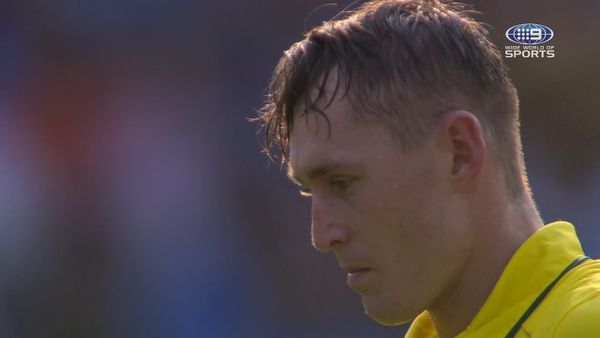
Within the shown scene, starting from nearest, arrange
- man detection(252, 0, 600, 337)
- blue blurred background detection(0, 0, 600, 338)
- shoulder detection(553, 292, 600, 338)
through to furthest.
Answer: shoulder detection(553, 292, 600, 338), man detection(252, 0, 600, 337), blue blurred background detection(0, 0, 600, 338)

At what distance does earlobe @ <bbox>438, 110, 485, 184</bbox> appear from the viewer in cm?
126

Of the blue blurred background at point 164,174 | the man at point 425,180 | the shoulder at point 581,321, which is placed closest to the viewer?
the shoulder at point 581,321

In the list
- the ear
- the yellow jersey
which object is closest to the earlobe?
the ear

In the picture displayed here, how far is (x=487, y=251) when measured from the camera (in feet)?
4.20

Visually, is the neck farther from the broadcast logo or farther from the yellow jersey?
the broadcast logo

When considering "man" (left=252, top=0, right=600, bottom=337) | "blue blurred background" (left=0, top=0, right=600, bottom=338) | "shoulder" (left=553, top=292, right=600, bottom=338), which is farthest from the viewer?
"blue blurred background" (left=0, top=0, right=600, bottom=338)

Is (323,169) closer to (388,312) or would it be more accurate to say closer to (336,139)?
(336,139)

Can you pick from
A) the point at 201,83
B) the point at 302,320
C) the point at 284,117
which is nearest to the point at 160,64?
the point at 201,83

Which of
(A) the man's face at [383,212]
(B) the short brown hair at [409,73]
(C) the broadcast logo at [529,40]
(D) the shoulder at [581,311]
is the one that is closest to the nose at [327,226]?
(A) the man's face at [383,212]

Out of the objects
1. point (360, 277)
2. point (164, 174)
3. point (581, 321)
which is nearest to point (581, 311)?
point (581, 321)

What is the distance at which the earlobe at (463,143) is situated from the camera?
126 centimetres

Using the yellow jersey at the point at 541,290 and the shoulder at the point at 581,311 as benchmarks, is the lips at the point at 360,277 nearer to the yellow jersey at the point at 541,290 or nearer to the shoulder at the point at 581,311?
the yellow jersey at the point at 541,290

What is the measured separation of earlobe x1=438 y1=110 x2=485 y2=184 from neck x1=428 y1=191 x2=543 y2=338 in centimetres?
4

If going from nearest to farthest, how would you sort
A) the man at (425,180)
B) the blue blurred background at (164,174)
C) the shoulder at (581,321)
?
1. the shoulder at (581,321)
2. the man at (425,180)
3. the blue blurred background at (164,174)
